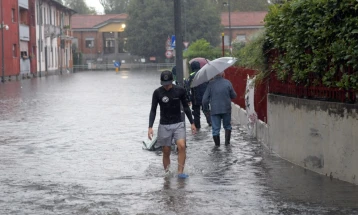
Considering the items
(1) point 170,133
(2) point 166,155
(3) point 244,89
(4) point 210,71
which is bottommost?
(2) point 166,155

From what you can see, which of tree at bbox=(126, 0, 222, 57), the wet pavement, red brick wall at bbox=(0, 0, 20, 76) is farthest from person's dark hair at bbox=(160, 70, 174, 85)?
tree at bbox=(126, 0, 222, 57)

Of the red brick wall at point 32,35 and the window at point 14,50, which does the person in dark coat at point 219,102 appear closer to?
the window at point 14,50

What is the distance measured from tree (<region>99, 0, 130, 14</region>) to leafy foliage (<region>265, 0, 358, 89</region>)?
141181 millimetres

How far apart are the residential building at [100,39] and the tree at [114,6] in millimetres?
36369

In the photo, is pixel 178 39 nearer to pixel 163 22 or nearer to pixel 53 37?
pixel 53 37

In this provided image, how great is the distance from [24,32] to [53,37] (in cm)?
1641

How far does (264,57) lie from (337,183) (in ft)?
14.2

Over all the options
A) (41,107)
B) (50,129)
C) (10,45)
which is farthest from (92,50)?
(50,129)

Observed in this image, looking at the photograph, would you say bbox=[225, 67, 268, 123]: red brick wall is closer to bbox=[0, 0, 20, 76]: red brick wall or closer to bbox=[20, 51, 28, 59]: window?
bbox=[0, 0, 20, 76]: red brick wall

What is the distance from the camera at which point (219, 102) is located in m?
14.8

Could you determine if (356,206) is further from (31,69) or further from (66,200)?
(31,69)

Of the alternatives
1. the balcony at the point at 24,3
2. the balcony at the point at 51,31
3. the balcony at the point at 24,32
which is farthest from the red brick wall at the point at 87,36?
the balcony at the point at 24,3

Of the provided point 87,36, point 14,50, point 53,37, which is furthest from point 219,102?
point 87,36

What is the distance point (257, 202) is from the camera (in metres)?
9.18
